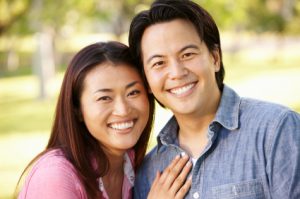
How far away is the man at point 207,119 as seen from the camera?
2398 mm

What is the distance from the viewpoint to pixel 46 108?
14438 mm

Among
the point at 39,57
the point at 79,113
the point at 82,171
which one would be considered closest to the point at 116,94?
the point at 79,113

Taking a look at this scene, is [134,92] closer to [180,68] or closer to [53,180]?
[180,68]

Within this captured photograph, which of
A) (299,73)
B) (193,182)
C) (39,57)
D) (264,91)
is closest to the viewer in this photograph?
(193,182)

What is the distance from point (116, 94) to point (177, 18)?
55 cm

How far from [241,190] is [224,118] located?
404 millimetres

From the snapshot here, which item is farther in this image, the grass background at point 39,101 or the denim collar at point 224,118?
the grass background at point 39,101

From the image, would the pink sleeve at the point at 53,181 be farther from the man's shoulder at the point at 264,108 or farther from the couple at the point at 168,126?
the man's shoulder at the point at 264,108

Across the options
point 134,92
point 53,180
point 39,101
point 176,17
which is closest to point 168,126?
point 134,92

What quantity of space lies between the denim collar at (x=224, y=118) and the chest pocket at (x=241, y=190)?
30 centimetres

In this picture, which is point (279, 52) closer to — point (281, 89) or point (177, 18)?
point (281, 89)

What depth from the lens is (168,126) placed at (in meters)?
3.01

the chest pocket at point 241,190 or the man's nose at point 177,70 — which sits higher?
the man's nose at point 177,70

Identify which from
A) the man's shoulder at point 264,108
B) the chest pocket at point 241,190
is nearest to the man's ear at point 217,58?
the man's shoulder at point 264,108
